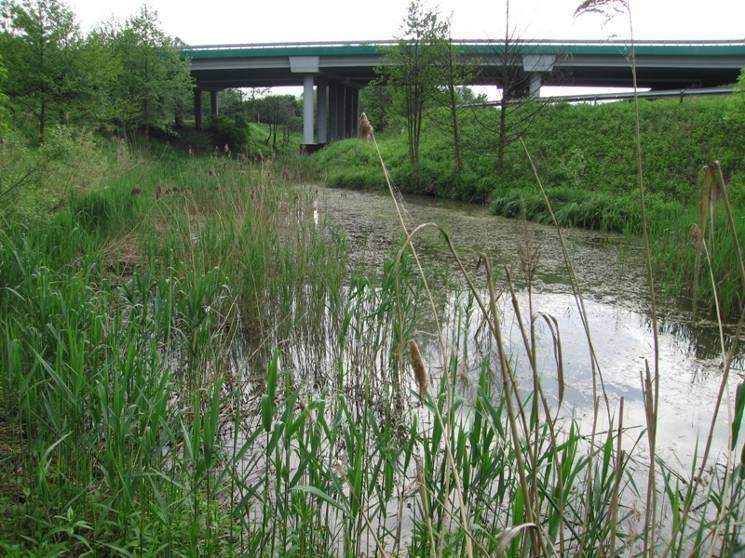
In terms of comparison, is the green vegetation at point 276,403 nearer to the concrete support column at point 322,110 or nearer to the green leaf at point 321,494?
the green leaf at point 321,494

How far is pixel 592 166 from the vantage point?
12.0 metres

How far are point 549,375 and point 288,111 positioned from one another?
47.6 metres

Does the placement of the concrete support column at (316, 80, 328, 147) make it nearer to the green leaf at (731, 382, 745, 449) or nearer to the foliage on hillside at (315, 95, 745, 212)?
the foliage on hillside at (315, 95, 745, 212)

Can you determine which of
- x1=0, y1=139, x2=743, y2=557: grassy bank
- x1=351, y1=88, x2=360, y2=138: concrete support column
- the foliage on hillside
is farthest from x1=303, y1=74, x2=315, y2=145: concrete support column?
x1=0, y1=139, x2=743, y2=557: grassy bank

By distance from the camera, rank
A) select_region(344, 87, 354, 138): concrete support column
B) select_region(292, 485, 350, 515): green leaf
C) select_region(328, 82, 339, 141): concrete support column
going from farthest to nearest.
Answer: select_region(344, 87, 354, 138): concrete support column, select_region(328, 82, 339, 141): concrete support column, select_region(292, 485, 350, 515): green leaf

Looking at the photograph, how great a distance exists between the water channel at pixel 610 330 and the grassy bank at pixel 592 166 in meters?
0.57

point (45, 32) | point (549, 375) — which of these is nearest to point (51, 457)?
point (549, 375)

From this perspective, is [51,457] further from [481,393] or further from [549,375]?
[549,375]

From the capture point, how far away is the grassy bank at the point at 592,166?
353 inches

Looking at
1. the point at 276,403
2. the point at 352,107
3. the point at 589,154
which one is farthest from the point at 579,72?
the point at 276,403

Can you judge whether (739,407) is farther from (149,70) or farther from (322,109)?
(322,109)

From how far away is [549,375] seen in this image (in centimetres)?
310

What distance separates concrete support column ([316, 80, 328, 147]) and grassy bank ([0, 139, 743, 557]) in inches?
1075

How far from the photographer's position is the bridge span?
2302 cm
